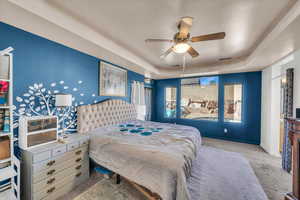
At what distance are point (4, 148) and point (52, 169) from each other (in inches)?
25.5

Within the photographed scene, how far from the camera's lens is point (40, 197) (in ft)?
5.57

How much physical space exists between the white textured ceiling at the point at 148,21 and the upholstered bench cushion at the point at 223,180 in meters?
2.58

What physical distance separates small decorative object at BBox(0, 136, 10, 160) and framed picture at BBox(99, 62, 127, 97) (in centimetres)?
196

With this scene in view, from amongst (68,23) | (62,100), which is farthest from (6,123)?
(68,23)

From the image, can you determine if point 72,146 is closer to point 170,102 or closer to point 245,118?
point 170,102

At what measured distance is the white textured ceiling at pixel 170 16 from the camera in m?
1.67

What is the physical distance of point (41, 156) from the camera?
1.73m

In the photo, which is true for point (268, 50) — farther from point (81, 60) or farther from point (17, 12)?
point (17, 12)

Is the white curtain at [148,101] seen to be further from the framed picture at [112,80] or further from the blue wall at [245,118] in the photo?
the blue wall at [245,118]

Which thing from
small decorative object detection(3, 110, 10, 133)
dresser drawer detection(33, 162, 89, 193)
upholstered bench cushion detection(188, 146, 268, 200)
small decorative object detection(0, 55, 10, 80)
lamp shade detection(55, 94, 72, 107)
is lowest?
upholstered bench cushion detection(188, 146, 268, 200)

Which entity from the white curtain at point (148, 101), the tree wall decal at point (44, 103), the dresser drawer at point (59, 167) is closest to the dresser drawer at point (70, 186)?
the dresser drawer at point (59, 167)

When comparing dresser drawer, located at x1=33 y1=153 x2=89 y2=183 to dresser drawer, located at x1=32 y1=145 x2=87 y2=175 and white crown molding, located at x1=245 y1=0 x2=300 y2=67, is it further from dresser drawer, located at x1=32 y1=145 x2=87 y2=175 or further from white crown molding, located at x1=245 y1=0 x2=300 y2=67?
white crown molding, located at x1=245 y1=0 x2=300 y2=67

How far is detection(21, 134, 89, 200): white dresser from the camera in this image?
167 cm

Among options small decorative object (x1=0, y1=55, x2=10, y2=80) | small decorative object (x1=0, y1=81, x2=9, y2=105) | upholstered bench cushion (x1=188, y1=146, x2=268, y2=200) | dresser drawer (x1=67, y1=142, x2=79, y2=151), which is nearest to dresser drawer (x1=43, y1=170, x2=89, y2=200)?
dresser drawer (x1=67, y1=142, x2=79, y2=151)
